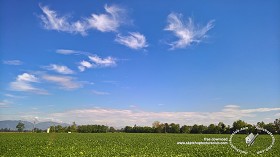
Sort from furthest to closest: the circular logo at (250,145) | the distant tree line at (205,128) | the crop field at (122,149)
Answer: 1. the distant tree line at (205,128)
2. the circular logo at (250,145)
3. the crop field at (122,149)

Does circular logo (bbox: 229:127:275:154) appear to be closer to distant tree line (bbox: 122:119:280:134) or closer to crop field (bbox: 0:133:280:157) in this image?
crop field (bbox: 0:133:280:157)

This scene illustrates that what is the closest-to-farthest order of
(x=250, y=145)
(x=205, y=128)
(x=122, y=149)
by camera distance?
(x=122, y=149) → (x=250, y=145) → (x=205, y=128)

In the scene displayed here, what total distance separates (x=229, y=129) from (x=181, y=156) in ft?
375

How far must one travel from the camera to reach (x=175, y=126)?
182 m

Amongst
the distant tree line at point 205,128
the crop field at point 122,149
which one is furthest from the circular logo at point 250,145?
the distant tree line at point 205,128

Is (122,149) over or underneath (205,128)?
underneath

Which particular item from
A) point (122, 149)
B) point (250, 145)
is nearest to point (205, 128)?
point (250, 145)

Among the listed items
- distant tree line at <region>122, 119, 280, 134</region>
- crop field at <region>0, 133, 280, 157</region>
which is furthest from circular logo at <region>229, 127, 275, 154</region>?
distant tree line at <region>122, 119, 280, 134</region>

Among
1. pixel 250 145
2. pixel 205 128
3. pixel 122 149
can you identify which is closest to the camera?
pixel 122 149

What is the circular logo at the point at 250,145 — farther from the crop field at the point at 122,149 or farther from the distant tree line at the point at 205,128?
the distant tree line at the point at 205,128

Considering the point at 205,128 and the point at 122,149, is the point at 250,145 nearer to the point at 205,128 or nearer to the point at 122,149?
the point at 122,149

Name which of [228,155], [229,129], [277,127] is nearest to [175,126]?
[229,129]

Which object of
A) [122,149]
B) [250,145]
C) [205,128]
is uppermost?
[205,128]

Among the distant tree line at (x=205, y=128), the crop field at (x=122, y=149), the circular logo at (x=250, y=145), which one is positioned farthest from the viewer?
the distant tree line at (x=205, y=128)
